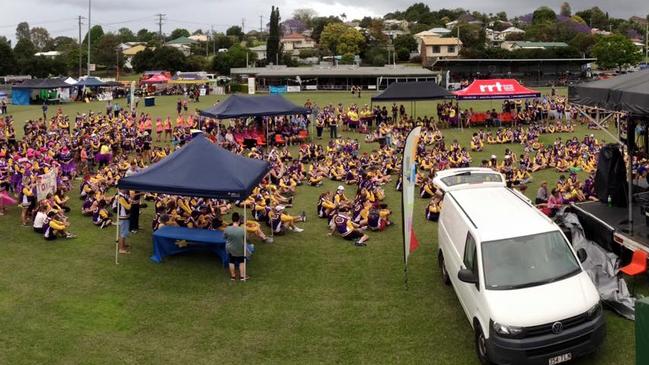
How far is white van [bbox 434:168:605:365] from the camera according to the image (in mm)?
6906

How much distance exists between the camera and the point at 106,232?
14.1 meters

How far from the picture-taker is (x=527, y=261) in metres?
7.75

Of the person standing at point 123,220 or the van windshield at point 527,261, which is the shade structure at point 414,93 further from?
the van windshield at point 527,261

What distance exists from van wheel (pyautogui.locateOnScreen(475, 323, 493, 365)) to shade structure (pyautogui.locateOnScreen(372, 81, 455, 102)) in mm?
23059

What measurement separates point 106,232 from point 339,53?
4234 inches

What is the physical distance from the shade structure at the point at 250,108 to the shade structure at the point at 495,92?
10249 millimetres

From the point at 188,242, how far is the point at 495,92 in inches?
938

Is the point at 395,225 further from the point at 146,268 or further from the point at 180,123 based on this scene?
the point at 180,123

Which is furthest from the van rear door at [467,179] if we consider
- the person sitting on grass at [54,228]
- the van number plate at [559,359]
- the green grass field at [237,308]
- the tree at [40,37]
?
the tree at [40,37]

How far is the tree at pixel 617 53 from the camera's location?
83375mm

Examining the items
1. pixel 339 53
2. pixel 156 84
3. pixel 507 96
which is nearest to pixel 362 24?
pixel 339 53

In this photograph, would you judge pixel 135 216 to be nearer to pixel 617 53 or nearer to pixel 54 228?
pixel 54 228

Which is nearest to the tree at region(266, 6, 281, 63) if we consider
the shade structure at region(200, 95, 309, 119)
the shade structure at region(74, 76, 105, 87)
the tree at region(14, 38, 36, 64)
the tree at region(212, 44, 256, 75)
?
the tree at region(212, 44, 256, 75)

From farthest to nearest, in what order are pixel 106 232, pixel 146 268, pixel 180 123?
pixel 180 123
pixel 106 232
pixel 146 268
